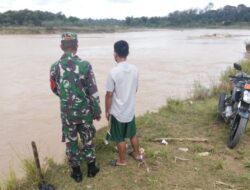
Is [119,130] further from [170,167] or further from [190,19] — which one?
[190,19]

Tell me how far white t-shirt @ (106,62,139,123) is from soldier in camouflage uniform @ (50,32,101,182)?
0.76 ft

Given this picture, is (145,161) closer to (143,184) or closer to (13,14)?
(143,184)

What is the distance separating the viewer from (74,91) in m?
3.70

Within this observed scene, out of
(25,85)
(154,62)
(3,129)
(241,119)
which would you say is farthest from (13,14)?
(241,119)

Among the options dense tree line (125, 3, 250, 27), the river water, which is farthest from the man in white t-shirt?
dense tree line (125, 3, 250, 27)

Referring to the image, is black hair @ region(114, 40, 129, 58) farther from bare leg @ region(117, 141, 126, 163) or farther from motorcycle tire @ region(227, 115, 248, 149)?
motorcycle tire @ region(227, 115, 248, 149)

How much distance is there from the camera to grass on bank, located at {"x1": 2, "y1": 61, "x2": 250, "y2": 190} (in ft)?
13.0

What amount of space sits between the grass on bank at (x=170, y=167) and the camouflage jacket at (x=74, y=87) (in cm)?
77

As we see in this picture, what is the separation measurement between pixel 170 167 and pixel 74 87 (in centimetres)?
157

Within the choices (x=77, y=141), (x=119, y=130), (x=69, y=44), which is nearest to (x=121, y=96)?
(x=119, y=130)

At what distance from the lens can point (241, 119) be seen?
15.6ft

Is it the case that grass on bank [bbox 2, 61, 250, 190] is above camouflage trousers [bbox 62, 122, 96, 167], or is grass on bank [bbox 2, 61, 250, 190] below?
below

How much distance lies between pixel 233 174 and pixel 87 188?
66.3 inches

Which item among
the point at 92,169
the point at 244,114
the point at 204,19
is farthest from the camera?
the point at 204,19
